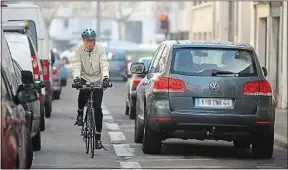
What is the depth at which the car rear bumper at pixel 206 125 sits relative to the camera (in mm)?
13906

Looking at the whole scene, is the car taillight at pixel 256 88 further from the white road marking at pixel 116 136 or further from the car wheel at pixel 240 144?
the white road marking at pixel 116 136

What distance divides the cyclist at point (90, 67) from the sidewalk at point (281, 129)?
13.9 feet

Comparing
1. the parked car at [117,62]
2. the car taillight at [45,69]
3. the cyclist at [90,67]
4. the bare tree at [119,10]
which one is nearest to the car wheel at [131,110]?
the car taillight at [45,69]

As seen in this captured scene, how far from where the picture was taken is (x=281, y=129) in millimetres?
20812

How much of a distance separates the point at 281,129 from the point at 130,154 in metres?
6.75

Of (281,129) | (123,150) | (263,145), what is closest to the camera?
(263,145)

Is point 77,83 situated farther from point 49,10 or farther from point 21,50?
point 49,10

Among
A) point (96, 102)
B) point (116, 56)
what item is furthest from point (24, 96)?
point (116, 56)

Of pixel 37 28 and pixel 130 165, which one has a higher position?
pixel 37 28

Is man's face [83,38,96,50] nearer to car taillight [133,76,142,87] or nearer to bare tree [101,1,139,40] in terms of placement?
car taillight [133,76,142,87]

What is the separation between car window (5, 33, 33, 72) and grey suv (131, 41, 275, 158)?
2.85m

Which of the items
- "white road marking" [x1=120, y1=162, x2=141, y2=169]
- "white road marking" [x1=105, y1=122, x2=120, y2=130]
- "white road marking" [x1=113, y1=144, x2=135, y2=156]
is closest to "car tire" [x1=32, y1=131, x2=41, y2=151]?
"white road marking" [x1=113, y1=144, x2=135, y2=156]

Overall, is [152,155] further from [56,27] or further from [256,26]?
[56,27]

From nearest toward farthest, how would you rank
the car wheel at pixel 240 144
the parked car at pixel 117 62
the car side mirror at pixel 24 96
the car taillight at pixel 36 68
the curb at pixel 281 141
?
the car side mirror at pixel 24 96 < the car wheel at pixel 240 144 < the car taillight at pixel 36 68 < the curb at pixel 281 141 < the parked car at pixel 117 62
